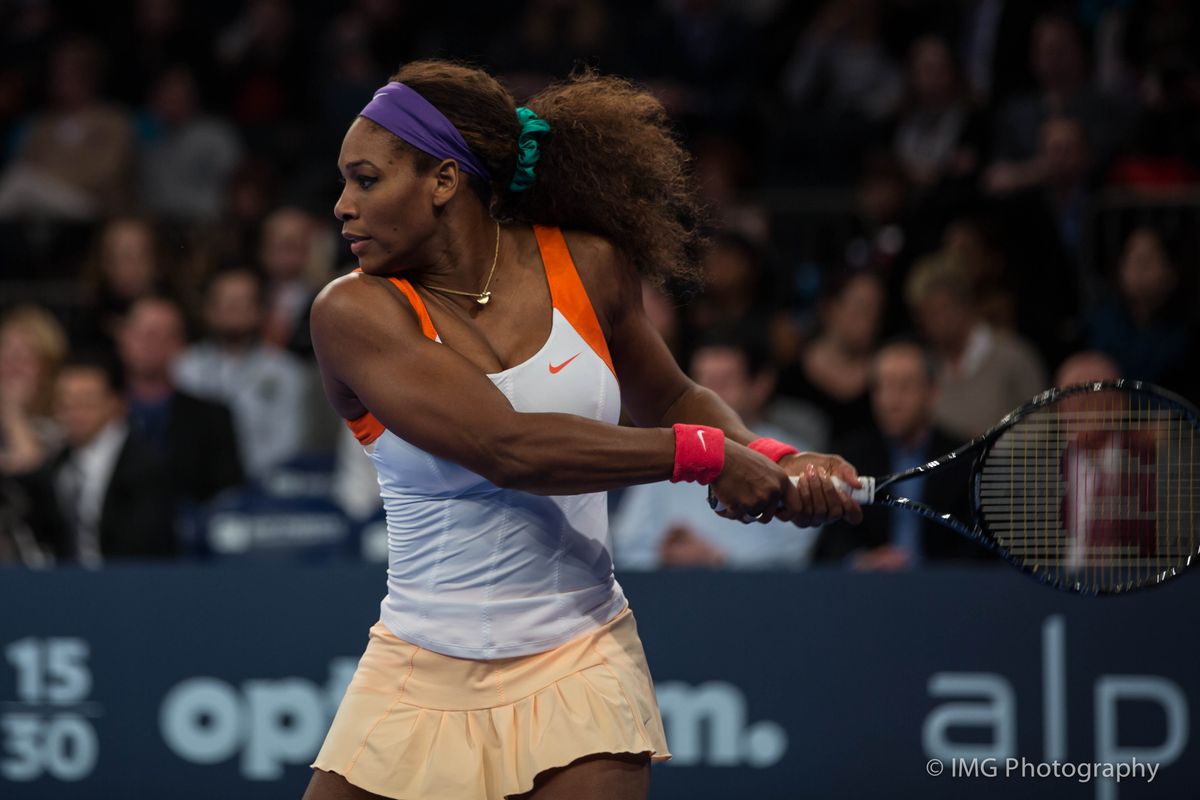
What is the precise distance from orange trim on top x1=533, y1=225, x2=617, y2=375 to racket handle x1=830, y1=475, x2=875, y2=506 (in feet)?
1.61

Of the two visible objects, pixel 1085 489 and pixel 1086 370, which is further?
pixel 1086 370

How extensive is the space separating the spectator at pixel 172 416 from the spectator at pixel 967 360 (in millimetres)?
2971

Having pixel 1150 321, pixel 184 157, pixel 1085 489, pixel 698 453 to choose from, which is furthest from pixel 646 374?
pixel 184 157

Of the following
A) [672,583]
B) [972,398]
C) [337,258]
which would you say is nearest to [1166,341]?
[972,398]

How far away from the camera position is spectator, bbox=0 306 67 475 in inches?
289

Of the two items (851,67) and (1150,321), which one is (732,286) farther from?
(851,67)

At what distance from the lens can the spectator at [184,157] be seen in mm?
9664

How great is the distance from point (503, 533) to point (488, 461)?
210mm

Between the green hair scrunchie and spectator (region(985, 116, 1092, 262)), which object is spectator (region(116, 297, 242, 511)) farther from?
the green hair scrunchie

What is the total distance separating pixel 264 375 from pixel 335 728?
15.7 feet

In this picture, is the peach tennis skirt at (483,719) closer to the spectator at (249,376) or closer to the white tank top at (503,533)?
the white tank top at (503,533)

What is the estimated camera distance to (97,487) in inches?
268

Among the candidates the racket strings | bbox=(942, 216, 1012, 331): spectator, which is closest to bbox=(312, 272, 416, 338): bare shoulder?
the racket strings

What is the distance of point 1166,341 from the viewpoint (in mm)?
6953
